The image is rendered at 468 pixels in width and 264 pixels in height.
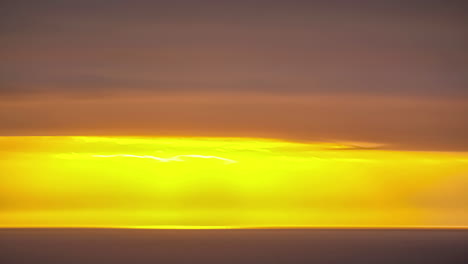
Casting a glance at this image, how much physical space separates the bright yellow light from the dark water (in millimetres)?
44

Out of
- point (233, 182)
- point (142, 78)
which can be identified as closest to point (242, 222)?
point (233, 182)

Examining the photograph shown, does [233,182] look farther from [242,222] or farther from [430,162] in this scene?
[430,162]

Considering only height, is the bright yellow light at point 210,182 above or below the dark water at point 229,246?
above

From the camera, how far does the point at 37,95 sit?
204 cm

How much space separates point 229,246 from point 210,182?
0.23 metres

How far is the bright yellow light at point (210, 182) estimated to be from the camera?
2.04 m

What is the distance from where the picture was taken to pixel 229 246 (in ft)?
6.53

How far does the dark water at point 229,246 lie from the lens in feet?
6.41

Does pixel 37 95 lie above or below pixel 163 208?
above

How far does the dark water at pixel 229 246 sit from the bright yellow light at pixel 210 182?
44mm

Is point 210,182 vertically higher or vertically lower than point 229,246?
higher

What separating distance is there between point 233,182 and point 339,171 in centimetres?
37

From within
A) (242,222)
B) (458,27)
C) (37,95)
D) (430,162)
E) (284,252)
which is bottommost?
(284,252)

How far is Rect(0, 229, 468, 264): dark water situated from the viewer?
1.95 meters
